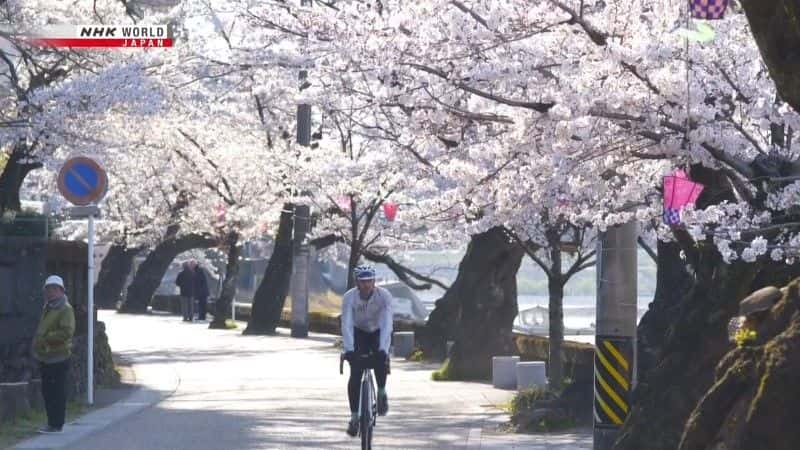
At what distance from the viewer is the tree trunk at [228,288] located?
4158cm

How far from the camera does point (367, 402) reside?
45.8ft

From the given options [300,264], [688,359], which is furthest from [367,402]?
[300,264]

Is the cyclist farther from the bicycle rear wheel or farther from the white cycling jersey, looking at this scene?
the bicycle rear wheel

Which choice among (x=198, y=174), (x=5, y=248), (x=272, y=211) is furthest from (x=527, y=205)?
(x=198, y=174)

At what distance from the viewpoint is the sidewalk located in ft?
51.0

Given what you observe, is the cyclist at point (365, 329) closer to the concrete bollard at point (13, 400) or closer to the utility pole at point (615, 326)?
the utility pole at point (615, 326)

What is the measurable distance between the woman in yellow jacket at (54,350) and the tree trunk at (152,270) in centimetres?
3223

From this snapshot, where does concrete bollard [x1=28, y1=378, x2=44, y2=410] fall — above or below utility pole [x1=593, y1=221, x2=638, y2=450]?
below

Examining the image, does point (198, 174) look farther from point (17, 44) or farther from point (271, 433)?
point (271, 433)

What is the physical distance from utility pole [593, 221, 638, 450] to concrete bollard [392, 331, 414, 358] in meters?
16.7

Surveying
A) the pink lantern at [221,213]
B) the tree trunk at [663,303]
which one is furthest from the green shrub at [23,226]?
the pink lantern at [221,213]

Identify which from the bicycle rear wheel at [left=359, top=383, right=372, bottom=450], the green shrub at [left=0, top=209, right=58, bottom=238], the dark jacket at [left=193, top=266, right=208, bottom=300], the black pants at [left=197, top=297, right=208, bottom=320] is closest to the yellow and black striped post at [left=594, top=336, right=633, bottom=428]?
the bicycle rear wheel at [left=359, top=383, right=372, bottom=450]

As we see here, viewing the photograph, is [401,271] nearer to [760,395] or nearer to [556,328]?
[556,328]

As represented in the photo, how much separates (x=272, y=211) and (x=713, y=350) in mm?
27281
